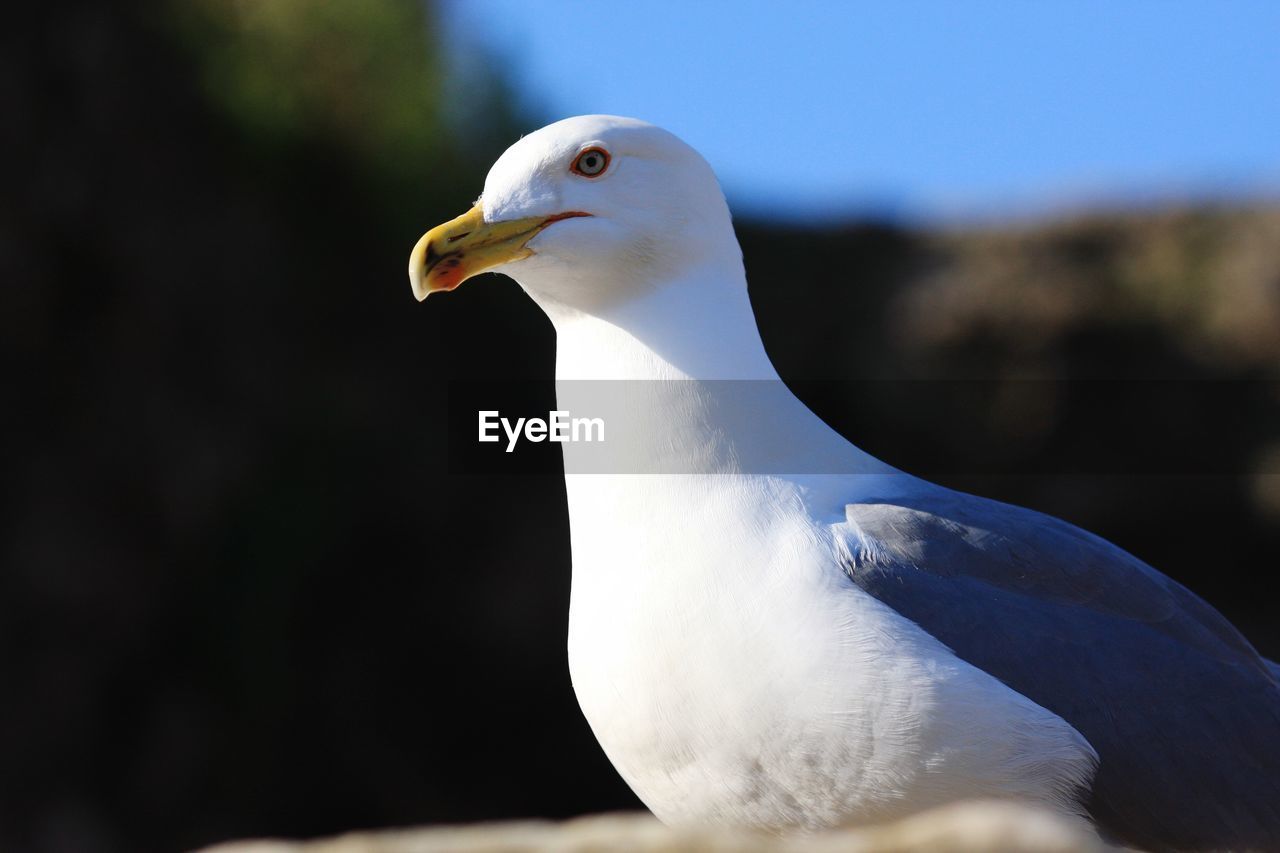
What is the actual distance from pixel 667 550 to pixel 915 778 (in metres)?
0.55

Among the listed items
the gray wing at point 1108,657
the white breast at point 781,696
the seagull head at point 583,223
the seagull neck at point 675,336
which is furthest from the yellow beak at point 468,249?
the gray wing at point 1108,657

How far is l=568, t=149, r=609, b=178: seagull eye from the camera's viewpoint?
2.82 m

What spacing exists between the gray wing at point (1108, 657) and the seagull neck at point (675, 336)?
0.38 m

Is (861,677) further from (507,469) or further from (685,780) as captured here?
(507,469)

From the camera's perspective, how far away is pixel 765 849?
1322 millimetres

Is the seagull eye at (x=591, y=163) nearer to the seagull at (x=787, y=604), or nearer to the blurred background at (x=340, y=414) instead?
the seagull at (x=787, y=604)

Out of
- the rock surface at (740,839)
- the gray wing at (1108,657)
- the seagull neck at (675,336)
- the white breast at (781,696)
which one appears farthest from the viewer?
the seagull neck at (675,336)

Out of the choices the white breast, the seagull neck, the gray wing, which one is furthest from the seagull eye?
the gray wing

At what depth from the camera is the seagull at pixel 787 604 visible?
2391mm

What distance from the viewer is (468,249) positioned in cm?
280

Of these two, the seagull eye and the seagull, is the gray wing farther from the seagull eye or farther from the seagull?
the seagull eye

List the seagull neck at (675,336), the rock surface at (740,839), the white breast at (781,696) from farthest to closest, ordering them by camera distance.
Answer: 1. the seagull neck at (675,336)
2. the white breast at (781,696)
3. the rock surface at (740,839)

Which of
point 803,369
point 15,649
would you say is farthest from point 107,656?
point 803,369

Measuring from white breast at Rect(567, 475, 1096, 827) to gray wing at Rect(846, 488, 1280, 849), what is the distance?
0.22 feet
